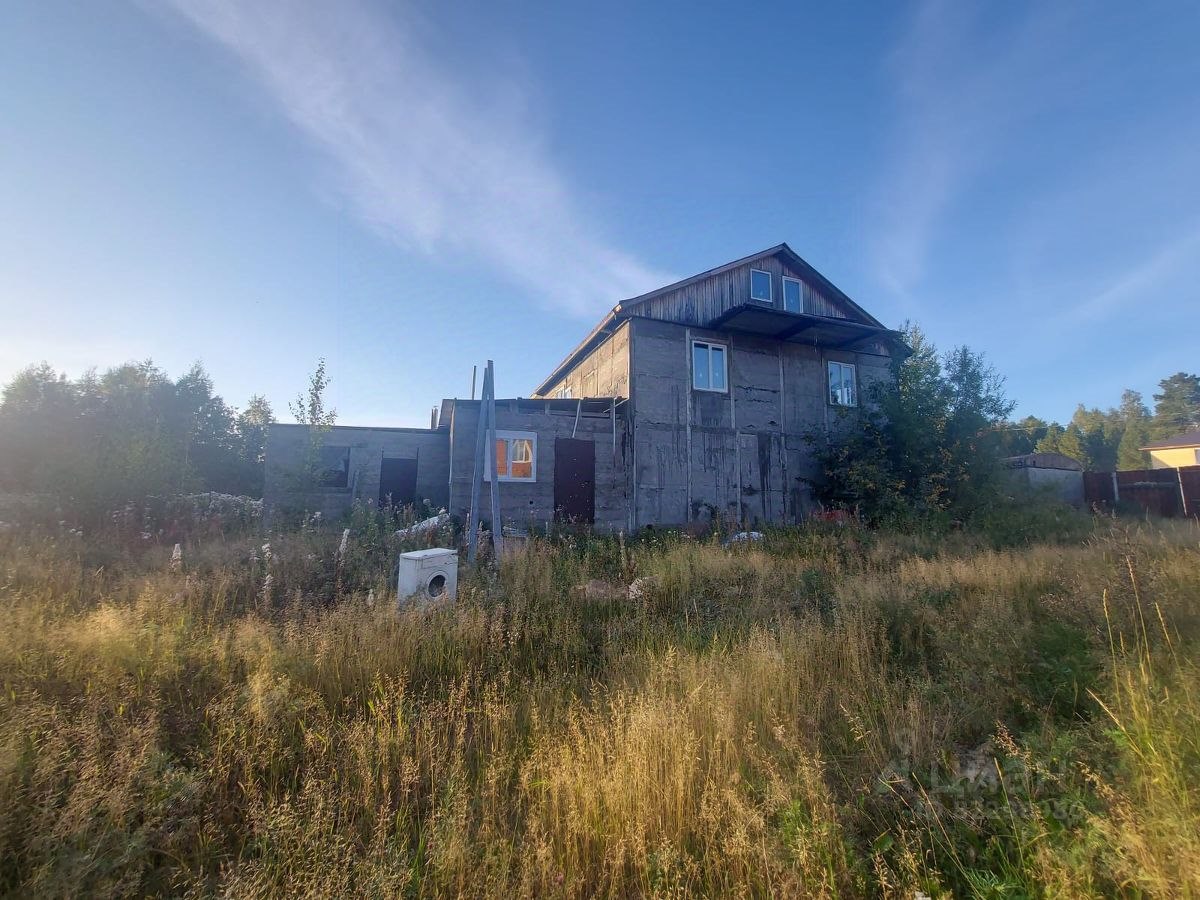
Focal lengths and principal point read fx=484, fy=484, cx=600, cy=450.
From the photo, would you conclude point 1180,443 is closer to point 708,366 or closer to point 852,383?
point 852,383

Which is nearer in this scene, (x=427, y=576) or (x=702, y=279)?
(x=427, y=576)

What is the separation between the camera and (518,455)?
1412 cm

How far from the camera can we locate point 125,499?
11.4 m

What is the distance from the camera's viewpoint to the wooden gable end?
14602 mm

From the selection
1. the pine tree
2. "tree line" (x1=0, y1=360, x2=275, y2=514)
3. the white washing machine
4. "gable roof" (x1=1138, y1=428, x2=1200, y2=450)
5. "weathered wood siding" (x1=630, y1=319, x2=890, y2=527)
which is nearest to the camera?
the white washing machine

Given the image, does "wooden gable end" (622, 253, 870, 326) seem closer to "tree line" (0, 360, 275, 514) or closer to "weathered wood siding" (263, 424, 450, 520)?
"weathered wood siding" (263, 424, 450, 520)

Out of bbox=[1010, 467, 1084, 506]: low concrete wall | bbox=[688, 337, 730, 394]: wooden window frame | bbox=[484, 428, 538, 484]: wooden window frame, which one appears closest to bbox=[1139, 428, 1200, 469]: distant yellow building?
bbox=[1010, 467, 1084, 506]: low concrete wall

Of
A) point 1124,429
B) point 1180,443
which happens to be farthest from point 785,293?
point 1124,429

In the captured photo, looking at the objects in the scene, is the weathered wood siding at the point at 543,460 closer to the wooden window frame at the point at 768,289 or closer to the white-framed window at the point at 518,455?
the white-framed window at the point at 518,455

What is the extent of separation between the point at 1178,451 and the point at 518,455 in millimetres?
48418

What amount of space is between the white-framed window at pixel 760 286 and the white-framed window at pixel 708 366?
221 cm

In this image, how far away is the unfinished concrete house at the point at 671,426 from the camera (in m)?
14.1

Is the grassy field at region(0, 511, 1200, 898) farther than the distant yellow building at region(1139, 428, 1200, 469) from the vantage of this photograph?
No

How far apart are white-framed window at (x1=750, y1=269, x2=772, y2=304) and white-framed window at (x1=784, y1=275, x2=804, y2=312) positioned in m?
0.78
